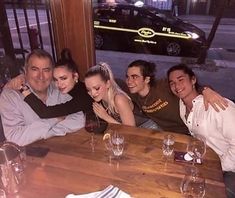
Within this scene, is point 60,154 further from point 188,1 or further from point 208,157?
A: point 188,1

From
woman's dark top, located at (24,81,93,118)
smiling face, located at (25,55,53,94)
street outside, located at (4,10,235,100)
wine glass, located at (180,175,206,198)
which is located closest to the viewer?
wine glass, located at (180,175,206,198)

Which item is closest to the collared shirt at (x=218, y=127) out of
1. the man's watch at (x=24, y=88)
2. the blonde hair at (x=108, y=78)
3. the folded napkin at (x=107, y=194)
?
the blonde hair at (x=108, y=78)

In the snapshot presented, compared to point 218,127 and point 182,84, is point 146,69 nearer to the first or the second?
point 182,84

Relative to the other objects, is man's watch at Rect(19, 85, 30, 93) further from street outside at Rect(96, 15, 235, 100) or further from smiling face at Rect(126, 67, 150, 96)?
street outside at Rect(96, 15, 235, 100)

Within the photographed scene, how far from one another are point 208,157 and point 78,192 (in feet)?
2.72

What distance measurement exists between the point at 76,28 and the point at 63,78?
848mm

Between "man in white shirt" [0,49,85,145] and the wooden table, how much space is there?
0.32 feet

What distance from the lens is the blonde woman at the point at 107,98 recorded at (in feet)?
7.69

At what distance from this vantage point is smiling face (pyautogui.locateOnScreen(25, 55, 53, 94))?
2.25 metres

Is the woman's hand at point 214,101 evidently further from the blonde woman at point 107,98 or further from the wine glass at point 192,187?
the wine glass at point 192,187

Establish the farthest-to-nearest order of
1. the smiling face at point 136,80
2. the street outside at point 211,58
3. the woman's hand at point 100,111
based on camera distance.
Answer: the street outside at point 211,58
the smiling face at point 136,80
the woman's hand at point 100,111

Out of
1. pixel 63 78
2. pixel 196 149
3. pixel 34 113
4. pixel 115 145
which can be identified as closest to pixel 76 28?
pixel 63 78

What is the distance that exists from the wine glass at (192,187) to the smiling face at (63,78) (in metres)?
1.32

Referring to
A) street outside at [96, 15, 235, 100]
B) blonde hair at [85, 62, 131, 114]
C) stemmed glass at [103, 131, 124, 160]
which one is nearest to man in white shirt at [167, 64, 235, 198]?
blonde hair at [85, 62, 131, 114]
